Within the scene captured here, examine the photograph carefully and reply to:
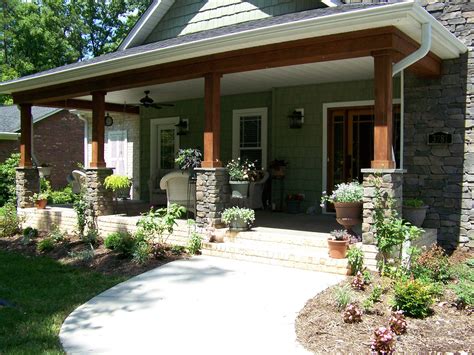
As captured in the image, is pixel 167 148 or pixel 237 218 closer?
pixel 237 218

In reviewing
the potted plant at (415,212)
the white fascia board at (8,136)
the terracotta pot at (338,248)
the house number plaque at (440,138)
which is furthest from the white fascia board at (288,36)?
the white fascia board at (8,136)

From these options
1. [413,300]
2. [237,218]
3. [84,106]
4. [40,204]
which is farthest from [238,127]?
[413,300]

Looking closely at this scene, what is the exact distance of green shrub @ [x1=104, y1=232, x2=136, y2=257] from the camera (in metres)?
7.32

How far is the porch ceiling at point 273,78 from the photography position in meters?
7.92

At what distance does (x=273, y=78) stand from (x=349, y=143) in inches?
76.7

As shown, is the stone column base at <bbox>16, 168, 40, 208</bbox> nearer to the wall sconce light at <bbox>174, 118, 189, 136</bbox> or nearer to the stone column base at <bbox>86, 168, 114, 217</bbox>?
the stone column base at <bbox>86, 168, 114, 217</bbox>

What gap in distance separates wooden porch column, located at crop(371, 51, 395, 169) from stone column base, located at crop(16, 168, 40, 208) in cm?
804

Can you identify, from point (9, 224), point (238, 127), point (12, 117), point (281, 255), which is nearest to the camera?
point (281, 255)

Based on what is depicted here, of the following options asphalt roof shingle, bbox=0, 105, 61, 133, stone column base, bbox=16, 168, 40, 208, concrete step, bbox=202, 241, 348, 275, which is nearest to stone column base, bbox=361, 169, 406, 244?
concrete step, bbox=202, 241, 348, 275

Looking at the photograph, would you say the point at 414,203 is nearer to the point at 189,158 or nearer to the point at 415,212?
the point at 415,212

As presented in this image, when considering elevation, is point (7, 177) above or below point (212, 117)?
below

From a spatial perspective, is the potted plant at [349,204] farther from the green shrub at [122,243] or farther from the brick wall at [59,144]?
the brick wall at [59,144]

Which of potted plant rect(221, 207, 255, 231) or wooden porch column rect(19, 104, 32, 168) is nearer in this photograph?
potted plant rect(221, 207, 255, 231)

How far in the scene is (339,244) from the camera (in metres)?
6.00
